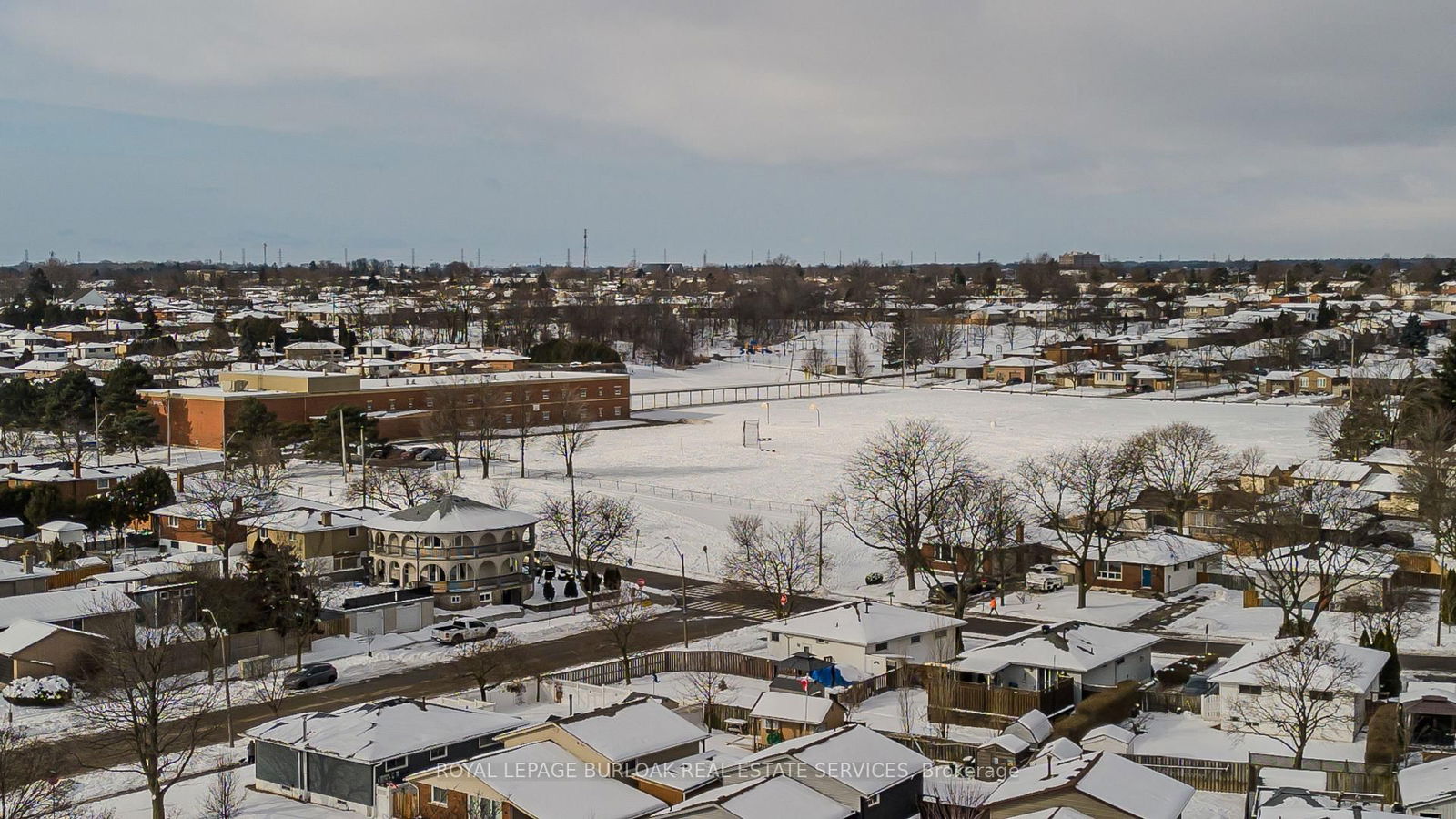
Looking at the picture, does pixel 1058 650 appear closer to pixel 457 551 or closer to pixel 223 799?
pixel 223 799

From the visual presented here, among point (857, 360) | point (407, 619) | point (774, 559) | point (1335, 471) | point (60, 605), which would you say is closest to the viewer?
point (60, 605)

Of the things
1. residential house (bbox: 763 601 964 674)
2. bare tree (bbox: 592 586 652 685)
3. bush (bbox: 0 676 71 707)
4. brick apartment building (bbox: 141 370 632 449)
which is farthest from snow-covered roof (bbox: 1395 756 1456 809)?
brick apartment building (bbox: 141 370 632 449)

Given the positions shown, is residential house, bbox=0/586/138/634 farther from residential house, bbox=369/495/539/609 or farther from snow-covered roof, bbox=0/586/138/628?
residential house, bbox=369/495/539/609

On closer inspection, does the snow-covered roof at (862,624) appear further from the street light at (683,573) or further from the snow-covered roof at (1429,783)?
the snow-covered roof at (1429,783)

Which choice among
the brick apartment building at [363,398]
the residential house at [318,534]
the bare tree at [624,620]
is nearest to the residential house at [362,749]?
the bare tree at [624,620]

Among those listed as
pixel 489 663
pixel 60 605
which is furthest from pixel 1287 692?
pixel 60 605

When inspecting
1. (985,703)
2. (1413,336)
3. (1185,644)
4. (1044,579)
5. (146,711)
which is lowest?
(1185,644)
